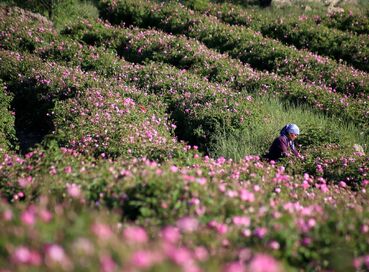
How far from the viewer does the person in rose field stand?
7.82 m

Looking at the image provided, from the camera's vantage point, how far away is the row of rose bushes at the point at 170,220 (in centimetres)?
233

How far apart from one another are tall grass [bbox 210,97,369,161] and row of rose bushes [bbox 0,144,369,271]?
12.2 ft

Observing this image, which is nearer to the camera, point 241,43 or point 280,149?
point 280,149

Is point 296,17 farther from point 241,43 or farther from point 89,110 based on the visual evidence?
point 89,110

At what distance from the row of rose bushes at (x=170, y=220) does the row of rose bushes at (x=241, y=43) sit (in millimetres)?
9050

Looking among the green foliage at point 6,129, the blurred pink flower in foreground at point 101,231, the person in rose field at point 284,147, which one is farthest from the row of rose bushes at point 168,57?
the blurred pink flower in foreground at point 101,231

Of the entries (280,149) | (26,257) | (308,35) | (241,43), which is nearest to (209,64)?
(241,43)

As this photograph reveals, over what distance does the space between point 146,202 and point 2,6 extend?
18.3 meters

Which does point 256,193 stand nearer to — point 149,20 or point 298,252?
point 298,252

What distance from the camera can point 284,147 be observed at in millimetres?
7820

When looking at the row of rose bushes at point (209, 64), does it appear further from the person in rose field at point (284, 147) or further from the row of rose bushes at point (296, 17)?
the row of rose bushes at point (296, 17)

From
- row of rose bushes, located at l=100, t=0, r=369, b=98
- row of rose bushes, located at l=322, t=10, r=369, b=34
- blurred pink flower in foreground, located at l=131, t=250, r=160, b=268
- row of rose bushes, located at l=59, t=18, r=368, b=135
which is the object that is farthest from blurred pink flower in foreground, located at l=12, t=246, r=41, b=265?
row of rose bushes, located at l=322, t=10, r=369, b=34

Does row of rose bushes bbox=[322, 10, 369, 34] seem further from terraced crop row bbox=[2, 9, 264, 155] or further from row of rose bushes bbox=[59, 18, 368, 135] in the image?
terraced crop row bbox=[2, 9, 264, 155]

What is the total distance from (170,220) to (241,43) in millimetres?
13364
